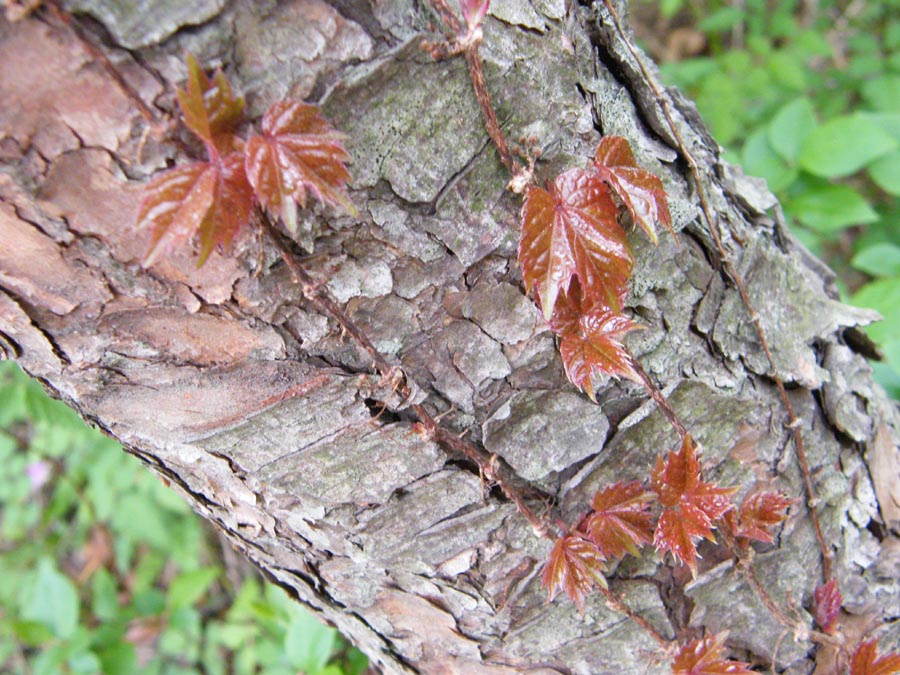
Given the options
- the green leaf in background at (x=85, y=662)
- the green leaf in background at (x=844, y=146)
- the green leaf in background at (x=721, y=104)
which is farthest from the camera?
the green leaf in background at (x=721, y=104)

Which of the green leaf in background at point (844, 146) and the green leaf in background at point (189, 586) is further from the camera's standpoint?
the green leaf in background at point (189, 586)

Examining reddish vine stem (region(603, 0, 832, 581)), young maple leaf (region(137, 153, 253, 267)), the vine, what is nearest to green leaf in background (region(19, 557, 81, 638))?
the vine

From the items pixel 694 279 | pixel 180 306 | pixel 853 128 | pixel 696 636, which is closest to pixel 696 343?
pixel 694 279

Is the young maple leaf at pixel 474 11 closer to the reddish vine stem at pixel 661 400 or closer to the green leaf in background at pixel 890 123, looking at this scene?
the reddish vine stem at pixel 661 400

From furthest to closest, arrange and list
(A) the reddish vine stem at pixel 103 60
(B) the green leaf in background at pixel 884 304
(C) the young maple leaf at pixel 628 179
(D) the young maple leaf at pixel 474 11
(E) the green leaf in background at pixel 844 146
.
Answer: (E) the green leaf in background at pixel 844 146, (B) the green leaf in background at pixel 884 304, (C) the young maple leaf at pixel 628 179, (D) the young maple leaf at pixel 474 11, (A) the reddish vine stem at pixel 103 60

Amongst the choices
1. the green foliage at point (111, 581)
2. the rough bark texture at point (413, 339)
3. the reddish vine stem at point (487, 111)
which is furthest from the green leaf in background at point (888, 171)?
the green foliage at point (111, 581)

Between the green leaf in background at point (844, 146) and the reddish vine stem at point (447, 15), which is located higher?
the green leaf in background at point (844, 146)

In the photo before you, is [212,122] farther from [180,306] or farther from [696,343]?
[696,343]
